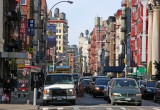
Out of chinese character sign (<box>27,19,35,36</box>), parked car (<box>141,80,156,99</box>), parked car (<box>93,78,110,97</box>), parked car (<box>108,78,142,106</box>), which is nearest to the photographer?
parked car (<box>108,78,142,106</box>)

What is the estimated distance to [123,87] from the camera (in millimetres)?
26672

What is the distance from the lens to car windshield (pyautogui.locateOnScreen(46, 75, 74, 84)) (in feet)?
88.3

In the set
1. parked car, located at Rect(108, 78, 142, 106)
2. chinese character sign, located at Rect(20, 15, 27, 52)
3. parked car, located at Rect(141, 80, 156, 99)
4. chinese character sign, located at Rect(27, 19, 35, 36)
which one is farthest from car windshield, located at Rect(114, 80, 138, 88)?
chinese character sign, located at Rect(27, 19, 35, 36)

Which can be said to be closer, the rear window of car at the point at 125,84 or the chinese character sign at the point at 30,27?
the rear window of car at the point at 125,84

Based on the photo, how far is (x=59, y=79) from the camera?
2705 centimetres

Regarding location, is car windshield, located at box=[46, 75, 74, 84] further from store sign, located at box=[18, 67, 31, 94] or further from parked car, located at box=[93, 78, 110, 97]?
parked car, located at box=[93, 78, 110, 97]

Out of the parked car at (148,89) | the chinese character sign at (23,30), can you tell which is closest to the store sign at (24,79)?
the parked car at (148,89)

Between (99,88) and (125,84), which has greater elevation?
(125,84)

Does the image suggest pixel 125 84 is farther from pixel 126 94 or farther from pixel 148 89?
pixel 148 89

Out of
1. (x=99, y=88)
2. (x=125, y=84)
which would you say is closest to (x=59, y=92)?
(x=125, y=84)

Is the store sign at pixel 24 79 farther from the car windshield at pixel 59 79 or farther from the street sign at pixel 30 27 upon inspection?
the street sign at pixel 30 27

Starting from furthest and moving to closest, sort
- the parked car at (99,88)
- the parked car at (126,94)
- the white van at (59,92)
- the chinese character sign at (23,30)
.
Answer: the chinese character sign at (23,30) → the parked car at (99,88) → the white van at (59,92) → the parked car at (126,94)

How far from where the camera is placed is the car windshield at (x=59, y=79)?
2691 centimetres

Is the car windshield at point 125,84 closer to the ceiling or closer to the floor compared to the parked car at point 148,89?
closer to the ceiling
